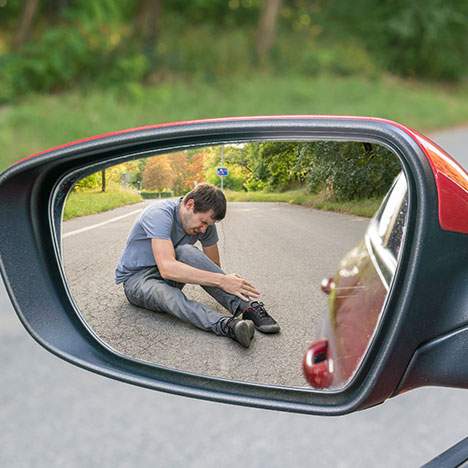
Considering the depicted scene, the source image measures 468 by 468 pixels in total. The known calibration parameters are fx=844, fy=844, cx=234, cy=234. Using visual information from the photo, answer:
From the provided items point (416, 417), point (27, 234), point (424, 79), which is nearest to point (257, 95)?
point (424, 79)

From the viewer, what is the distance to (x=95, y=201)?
127 centimetres

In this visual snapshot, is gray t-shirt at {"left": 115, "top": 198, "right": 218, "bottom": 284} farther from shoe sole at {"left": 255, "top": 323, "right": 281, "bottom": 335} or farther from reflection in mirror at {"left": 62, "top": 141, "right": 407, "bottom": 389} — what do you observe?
shoe sole at {"left": 255, "top": 323, "right": 281, "bottom": 335}

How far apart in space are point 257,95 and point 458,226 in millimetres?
18643

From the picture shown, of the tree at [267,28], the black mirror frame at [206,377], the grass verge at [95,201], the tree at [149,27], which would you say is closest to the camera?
the black mirror frame at [206,377]

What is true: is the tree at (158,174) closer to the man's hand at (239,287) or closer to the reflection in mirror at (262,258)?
the reflection in mirror at (262,258)

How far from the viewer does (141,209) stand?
1158 mm

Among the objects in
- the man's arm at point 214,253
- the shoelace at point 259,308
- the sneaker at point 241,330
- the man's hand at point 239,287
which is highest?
the man's arm at point 214,253

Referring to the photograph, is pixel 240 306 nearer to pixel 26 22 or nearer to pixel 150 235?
pixel 150 235

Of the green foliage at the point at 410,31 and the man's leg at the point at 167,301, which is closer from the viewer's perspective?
the man's leg at the point at 167,301

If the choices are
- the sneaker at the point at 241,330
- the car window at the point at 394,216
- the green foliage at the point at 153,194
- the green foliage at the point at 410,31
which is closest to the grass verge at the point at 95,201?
the green foliage at the point at 153,194

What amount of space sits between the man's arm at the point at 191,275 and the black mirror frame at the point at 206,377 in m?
0.14

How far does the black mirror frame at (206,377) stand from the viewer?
97cm

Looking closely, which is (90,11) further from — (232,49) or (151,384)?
(151,384)

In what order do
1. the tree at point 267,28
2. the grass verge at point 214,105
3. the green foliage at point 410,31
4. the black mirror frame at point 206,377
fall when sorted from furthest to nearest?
1. the green foliage at point 410,31
2. the tree at point 267,28
3. the grass verge at point 214,105
4. the black mirror frame at point 206,377
